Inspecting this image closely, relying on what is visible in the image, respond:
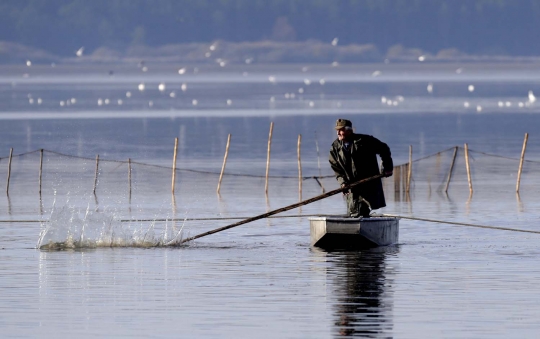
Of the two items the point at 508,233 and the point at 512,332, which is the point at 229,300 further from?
the point at 508,233

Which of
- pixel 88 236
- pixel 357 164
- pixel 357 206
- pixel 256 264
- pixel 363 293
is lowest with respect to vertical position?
pixel 363 293

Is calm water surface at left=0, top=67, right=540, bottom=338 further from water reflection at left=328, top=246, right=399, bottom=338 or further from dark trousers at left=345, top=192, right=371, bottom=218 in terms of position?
dark trousers at left=345, top=192, right=371, bottom=218

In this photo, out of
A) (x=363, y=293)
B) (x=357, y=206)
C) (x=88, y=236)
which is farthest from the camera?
(x=88, y=236)

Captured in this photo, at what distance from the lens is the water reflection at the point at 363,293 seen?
48.5 ft

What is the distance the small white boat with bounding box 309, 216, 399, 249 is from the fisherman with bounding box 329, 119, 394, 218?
0.29 m

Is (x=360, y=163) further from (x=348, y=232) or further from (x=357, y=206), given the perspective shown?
(x=348, y=232)

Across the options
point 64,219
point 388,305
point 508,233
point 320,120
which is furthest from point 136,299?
point 320,120

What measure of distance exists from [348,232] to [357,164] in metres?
0.97

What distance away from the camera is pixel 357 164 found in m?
21.0

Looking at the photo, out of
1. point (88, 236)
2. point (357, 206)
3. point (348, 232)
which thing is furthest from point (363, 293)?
point (88, 236)

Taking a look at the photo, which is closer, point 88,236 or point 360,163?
point 360,163

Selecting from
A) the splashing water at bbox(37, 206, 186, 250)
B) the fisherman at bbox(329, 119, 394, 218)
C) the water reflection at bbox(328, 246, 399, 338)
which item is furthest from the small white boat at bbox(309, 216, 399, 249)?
the splashing water at bbox(37, 206, 186, 250)

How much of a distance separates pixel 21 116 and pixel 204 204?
195 ft

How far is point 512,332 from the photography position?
571 inches
